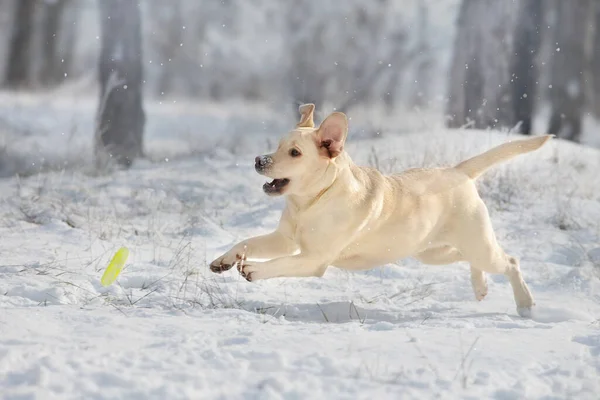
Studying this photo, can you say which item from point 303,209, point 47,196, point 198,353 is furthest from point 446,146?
point 198,353

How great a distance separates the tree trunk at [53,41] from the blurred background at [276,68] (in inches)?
2.1

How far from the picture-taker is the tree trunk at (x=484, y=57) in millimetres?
14945

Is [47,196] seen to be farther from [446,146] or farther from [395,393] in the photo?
[395,393]

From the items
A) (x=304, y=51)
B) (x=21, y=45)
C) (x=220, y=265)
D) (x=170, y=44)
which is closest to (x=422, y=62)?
(x=304, y=51)

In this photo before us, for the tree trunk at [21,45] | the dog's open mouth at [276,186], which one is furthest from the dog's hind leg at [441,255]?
the tree trunk at [21,45]

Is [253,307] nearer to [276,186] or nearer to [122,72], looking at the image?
[276,186]

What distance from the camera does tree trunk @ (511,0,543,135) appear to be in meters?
15.3

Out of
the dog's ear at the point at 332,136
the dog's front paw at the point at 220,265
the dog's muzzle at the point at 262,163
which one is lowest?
the dog's front paw at the point at 220,265

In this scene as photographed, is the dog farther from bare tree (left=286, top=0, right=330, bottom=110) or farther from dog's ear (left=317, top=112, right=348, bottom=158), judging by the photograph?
bare tree (left=286, top=0, right=330, bottom=110)

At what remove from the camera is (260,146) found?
13.0m

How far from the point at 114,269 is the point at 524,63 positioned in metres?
12.0

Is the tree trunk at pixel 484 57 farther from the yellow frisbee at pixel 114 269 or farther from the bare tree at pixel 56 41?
the bare tree at pixel 56 41

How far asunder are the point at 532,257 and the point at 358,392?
4214 mm

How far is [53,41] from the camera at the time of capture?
2572cm
